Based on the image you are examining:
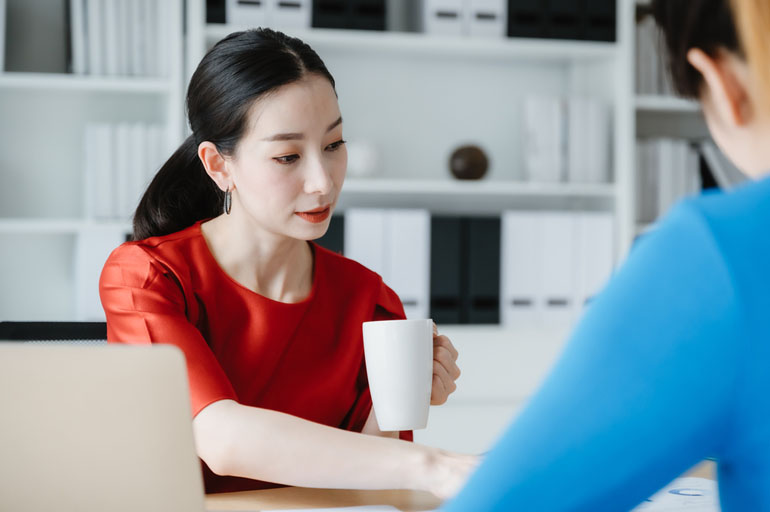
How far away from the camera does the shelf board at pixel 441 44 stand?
2521 mm

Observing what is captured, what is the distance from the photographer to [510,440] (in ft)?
1.23

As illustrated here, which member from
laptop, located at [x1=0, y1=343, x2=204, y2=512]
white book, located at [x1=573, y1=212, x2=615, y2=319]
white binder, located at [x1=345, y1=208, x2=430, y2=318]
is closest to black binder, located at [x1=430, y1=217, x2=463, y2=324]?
white binder, located at [x1=345, y1=208, x2=430, y2=318]

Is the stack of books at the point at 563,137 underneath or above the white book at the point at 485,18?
underneath

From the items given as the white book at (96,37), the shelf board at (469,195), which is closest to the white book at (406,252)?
the shelf board at (469,195)

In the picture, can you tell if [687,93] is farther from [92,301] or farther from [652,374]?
[92,301]

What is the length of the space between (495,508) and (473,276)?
2204mm

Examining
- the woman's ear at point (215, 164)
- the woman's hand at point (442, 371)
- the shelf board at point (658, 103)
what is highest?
the shelf board at point (658, 103)

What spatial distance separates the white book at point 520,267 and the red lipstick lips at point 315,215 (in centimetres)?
146

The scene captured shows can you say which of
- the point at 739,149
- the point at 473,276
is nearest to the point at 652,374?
the point at 739,149

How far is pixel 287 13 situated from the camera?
2.50 meters

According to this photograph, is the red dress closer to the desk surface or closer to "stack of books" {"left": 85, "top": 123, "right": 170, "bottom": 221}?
the desk surface

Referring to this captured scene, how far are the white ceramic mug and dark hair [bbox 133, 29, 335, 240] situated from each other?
0.46 metres

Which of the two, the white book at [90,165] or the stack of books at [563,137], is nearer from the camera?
the white book at [90,165]

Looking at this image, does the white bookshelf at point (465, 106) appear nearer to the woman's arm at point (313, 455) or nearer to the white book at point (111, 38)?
the white book at point (111, 38)
